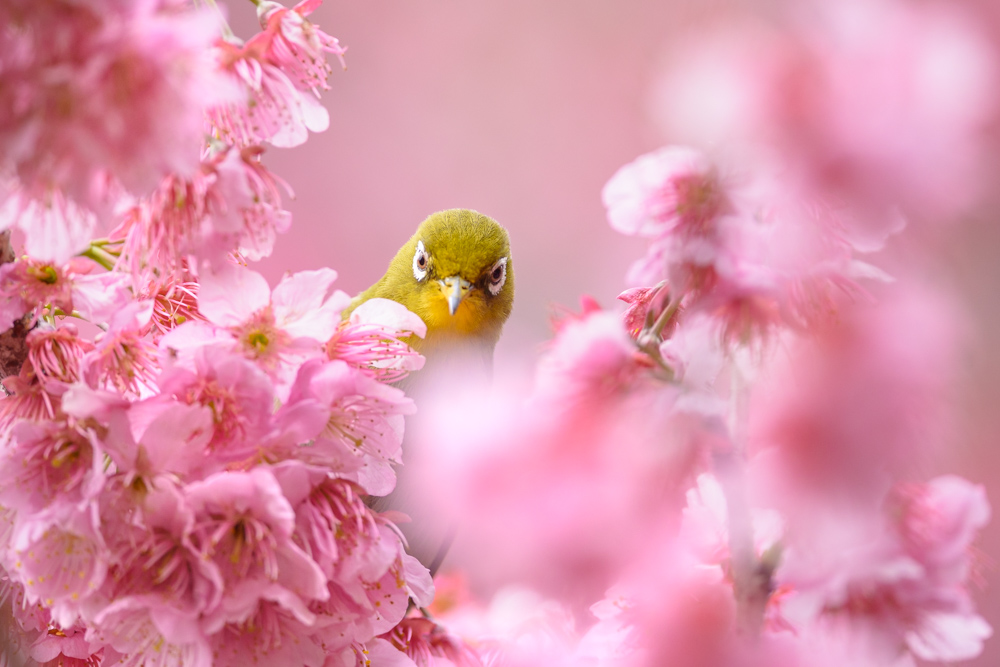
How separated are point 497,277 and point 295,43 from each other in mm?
736

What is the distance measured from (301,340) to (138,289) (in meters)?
0.17

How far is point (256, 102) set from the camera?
0.74 m

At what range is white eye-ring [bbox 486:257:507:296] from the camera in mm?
1441

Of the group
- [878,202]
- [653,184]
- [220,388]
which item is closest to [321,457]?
[220,388]

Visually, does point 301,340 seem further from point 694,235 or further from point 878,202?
point 878,202

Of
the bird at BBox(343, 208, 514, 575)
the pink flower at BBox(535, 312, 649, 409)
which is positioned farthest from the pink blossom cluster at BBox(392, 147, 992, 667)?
the bird at BBox(343, 208, 514, 575)

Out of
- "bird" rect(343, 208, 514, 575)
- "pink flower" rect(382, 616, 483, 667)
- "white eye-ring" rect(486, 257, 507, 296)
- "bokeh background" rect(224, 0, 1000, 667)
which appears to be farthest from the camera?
"bokeh background" rect(224, 0, 1000, 667)

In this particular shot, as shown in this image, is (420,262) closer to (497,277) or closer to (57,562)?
(497,277)

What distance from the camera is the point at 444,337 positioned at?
4.56ft

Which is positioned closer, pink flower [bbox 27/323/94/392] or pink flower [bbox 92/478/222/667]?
pink flower [bbox 92/478/222/667]

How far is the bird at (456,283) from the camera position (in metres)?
1.39

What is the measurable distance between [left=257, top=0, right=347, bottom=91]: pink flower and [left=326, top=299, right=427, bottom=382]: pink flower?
0.76 ft

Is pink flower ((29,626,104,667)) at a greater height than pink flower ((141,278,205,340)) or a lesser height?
lesser

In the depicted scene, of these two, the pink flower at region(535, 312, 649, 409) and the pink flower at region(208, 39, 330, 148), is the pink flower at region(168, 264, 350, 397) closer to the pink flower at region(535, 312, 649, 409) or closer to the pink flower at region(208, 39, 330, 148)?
the pink flower at region(208, 39, 330, 148)
